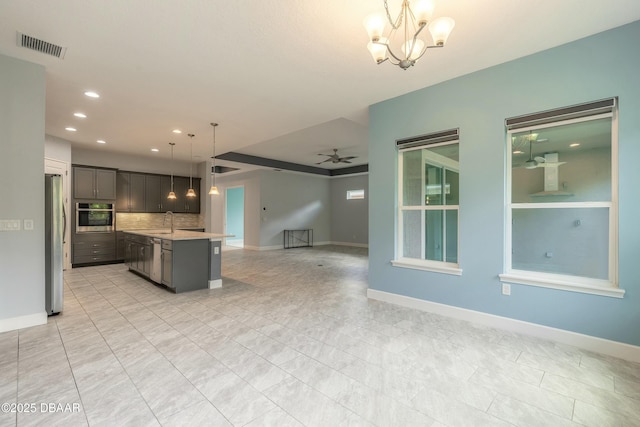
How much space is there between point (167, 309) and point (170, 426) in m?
2.33

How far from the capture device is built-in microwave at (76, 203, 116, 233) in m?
6.64

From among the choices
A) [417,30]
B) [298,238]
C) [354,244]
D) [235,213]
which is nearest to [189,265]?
[417,30]

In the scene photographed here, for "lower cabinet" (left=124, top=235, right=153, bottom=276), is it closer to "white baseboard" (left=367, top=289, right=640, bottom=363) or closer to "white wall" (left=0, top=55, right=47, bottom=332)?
"white wall" (left=0, top=55, right=47, bottom=332)

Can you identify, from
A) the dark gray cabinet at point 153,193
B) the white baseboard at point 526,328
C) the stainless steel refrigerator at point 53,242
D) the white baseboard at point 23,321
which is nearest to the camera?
the white baseboard at point 526,328

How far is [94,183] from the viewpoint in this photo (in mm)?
6883

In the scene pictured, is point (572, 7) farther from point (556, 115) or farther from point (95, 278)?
point (95, 278)

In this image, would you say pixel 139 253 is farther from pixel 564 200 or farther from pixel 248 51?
pixel 564 200

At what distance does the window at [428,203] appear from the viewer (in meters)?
3.74

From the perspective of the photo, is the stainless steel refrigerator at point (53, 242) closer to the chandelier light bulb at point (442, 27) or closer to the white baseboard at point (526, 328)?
the white baseboard at point (526, 328)

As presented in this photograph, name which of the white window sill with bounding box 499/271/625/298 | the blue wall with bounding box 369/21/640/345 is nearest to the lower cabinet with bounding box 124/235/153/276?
the blue wall with bounding box 369/21/640/345

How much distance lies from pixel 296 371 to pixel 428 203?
2776 mm

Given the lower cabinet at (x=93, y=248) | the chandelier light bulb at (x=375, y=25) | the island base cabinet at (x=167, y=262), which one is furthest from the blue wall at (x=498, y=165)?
the lower cabinet at (x=93, y=248)

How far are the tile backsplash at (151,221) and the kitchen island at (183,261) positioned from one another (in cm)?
308

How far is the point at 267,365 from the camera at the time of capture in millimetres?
2365
